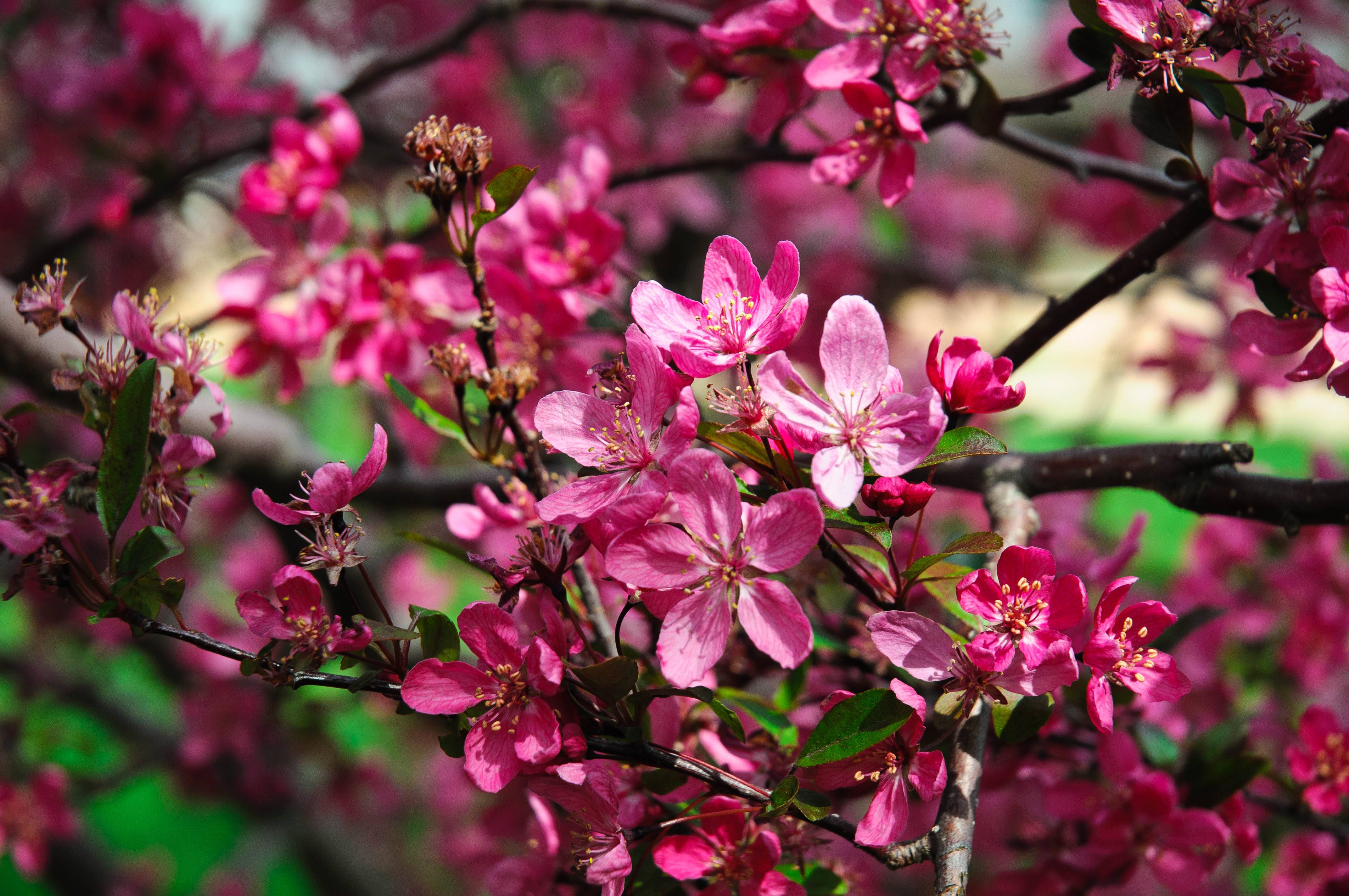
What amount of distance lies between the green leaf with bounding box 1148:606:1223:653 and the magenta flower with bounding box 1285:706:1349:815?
15 cm

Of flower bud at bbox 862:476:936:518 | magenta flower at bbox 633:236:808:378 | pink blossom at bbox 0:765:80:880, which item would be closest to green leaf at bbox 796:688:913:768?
flower bud at bbox 862:476:936:518

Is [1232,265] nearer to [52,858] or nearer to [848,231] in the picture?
[848,231]

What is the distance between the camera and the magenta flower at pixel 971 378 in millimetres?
567

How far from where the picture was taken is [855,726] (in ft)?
1.82

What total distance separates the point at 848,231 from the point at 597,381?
2.40 m

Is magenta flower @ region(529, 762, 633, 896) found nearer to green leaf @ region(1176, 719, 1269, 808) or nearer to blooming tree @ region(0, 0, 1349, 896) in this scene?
blooming tree @ region(0, 0, 1349, 896)

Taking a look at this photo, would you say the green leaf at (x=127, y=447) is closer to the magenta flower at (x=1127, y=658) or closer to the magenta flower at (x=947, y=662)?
the magenta flower at (x=947, y=662)

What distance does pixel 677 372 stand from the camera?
1.94 ft

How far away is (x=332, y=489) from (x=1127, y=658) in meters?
0.52

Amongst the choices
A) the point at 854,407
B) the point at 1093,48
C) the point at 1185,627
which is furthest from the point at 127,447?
the point at 1185,627

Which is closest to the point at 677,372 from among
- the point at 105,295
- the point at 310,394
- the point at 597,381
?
the point at 597,381

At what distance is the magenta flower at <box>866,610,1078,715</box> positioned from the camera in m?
0.54

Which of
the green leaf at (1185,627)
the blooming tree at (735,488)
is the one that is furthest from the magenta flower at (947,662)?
the green leaf at (1185,627)

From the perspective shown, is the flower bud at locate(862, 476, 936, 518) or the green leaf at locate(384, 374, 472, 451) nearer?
the flower bud at locate(862, 476, 936, 518)
